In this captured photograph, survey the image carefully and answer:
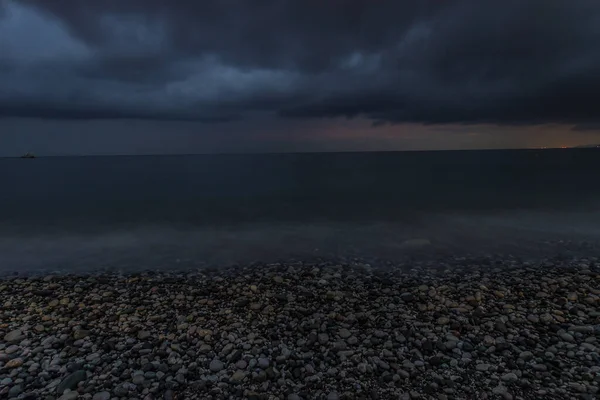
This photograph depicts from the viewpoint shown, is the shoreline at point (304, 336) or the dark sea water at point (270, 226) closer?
the shoreline at point (304, 336)

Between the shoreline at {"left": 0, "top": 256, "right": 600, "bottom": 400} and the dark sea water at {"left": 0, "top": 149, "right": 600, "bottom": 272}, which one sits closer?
the shoreline at {"left": 0, "top": 256, "right": 600, "bottom": 400}

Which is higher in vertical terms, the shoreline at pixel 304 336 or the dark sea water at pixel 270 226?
the shoreline at pixel 304 336

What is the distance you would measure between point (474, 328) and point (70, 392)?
31.3ft

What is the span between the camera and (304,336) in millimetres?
8719

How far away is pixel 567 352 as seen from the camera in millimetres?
7789

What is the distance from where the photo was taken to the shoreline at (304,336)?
689cm

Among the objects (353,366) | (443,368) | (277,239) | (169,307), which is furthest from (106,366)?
(277,239)

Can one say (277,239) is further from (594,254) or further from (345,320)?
(594,254)

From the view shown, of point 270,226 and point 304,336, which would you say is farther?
point 270,226

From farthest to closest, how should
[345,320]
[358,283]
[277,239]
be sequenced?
[277,239] → [358,283] → [345,320]

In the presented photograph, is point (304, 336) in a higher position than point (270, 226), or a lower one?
higher

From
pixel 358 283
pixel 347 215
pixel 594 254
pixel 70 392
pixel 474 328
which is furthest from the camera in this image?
pixel 347 215

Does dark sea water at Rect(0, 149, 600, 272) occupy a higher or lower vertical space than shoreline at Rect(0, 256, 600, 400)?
lower

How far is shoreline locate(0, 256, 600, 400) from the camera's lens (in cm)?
689
